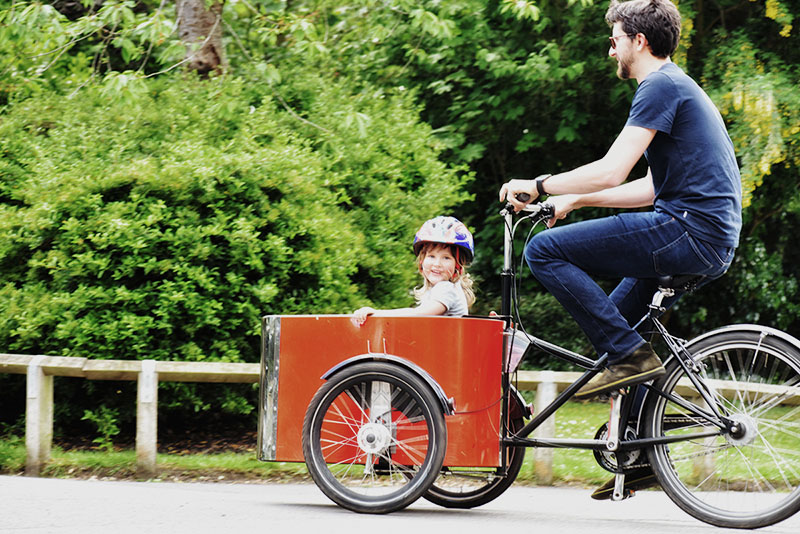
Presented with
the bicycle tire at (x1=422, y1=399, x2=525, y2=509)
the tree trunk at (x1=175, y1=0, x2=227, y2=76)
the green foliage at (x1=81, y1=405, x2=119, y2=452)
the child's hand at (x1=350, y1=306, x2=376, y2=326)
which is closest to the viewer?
the child's hand at (x1=350, y1=306, x2=376, y2=326)

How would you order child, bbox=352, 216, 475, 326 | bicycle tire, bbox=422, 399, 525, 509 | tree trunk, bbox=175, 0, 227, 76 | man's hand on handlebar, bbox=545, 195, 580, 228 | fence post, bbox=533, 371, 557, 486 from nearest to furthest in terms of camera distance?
man's hand on handlebar, bbox=545, 195, 580, 228 → bicycle tire, bbox=422, 399, 525, 509 → child, bbox=352, 216, 475, 326 → fence post, bbox=533, 371, 557, 486 → tree trunk, bbox=175, 0, 227, 76

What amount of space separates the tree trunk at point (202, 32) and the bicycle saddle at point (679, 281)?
6.16m

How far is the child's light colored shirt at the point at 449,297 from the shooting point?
4777mm

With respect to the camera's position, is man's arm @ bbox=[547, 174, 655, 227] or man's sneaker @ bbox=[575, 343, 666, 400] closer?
man's sneaker @ bbox=[575, 343, 666, 400]

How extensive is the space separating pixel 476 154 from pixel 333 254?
359cm

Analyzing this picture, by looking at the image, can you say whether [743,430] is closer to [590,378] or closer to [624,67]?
[590,378]

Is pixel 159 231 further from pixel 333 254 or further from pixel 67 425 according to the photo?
pixel 67 425

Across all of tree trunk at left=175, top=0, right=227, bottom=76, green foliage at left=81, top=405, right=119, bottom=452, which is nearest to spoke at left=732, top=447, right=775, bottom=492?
green foliage at left=81, top=405, right=119, bottom=452

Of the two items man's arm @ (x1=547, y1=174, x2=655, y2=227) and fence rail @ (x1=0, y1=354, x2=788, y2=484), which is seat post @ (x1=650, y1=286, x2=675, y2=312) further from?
fence rail @ (x1=0, y1=354, x2=788, y2=484)

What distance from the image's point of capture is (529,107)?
36.7 ft

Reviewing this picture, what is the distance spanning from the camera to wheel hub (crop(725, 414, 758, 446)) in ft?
13.6

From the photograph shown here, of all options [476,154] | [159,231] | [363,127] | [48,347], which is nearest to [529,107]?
[476,154]

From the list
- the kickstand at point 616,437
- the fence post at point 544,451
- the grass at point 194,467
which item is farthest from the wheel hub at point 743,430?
the grass at point 194,467

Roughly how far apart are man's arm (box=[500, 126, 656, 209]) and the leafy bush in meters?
3.28
